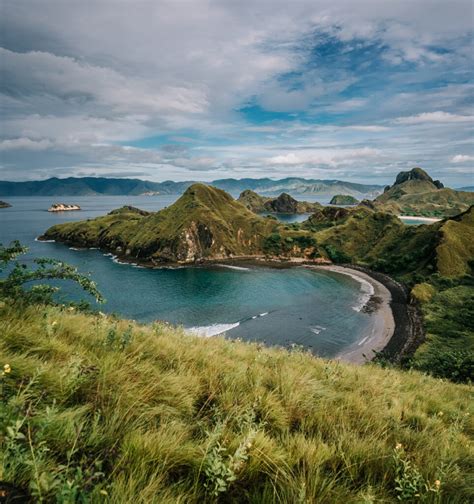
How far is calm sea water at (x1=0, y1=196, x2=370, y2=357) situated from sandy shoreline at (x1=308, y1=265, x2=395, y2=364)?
168 cm

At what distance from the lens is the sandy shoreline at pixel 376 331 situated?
144 ft

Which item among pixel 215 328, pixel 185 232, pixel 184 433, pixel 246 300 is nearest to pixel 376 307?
pixel 246 300

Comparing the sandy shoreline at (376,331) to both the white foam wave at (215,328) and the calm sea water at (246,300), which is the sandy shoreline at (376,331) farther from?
the white foam wave at (215,328)

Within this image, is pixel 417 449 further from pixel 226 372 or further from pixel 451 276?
pixel 451 276

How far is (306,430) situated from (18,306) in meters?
5.46

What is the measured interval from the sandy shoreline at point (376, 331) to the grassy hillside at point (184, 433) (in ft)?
89.8

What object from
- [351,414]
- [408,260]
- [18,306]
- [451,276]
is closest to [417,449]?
[351,414]

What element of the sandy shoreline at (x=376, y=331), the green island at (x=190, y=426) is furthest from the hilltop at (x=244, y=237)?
the green island at (x=190, y=426)

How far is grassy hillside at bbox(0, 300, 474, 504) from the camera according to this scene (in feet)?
7.25

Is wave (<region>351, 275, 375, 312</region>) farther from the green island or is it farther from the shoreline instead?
the green island

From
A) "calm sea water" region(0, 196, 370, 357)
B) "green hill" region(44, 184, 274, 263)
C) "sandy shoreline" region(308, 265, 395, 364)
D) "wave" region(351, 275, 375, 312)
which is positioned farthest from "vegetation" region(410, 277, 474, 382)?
"green hill" region(44, 184, 274, 263)

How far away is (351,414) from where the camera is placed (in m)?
4.50

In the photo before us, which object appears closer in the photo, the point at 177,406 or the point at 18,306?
the point at 177,406

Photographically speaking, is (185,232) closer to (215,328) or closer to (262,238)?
(262,238)
